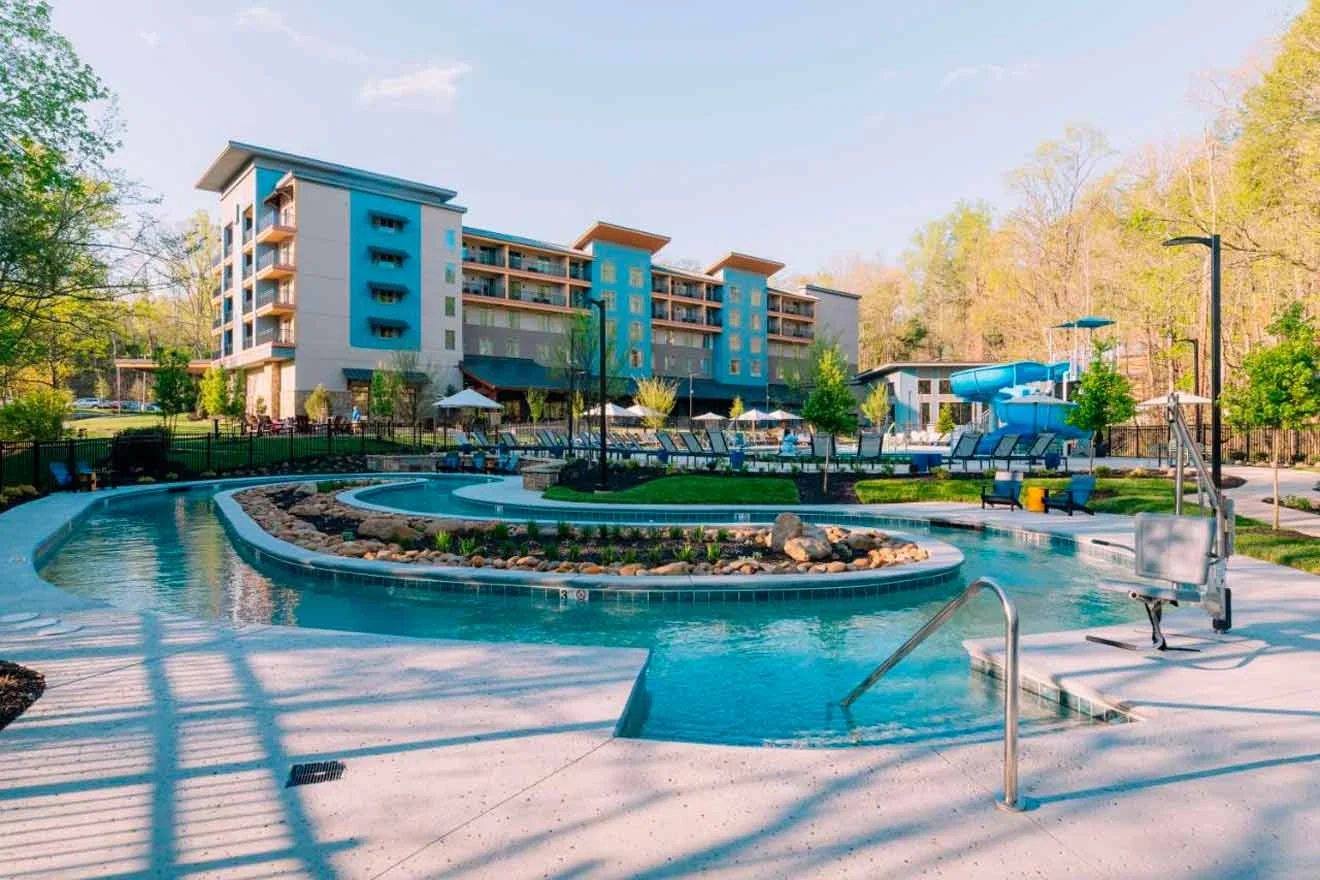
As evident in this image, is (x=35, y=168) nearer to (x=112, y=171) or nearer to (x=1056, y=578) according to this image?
(x=112, y=171)

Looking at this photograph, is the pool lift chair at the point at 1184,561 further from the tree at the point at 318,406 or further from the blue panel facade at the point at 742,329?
the blue panel facade at the point at 742,329

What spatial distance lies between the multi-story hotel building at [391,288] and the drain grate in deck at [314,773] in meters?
37.9

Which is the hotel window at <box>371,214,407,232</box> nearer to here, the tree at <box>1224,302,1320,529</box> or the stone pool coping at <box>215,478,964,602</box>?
the stone pool coping at <box>215,478,964,602</box>

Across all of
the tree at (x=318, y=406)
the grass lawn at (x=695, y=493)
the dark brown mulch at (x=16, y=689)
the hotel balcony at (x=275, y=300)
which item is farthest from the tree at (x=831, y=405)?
the hotel balcony at (x=275, y=300)

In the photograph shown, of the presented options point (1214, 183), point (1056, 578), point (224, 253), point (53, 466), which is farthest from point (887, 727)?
point (224, 253)

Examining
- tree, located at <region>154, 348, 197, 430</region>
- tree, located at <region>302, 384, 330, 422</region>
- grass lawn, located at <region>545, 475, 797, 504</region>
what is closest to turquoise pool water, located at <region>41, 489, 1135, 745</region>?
grass lawn, located at <region>545, 475, 797, 504</region>

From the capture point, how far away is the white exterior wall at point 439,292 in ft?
146

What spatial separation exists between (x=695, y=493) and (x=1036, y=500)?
646 centimetres

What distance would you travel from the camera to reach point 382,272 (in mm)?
43219

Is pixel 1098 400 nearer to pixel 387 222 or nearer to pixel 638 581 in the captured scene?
pixel 638 581

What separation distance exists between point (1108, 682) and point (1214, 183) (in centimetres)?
3336

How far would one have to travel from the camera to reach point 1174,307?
93.4ft

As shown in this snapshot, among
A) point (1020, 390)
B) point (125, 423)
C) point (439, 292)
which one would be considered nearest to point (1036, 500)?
point (1020, 390)

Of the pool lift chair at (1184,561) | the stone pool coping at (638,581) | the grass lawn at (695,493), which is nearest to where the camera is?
the pool lift chair at (1184,561)
